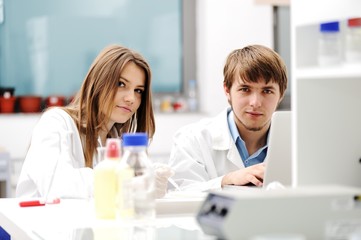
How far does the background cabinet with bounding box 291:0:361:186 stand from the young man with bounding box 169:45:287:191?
1.15 m

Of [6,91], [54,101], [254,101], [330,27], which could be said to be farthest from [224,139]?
[6,91]

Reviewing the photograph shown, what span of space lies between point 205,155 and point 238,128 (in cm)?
20

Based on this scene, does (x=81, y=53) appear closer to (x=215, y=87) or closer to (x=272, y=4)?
(x=215, y=87)

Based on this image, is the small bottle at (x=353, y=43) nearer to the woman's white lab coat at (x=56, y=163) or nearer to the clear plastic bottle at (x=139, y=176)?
the clear plastic bottle at (x=139, y=176)

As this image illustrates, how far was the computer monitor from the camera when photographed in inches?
59.6

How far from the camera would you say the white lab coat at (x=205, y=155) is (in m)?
2.83

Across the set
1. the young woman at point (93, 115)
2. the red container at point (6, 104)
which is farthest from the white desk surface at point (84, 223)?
the red container at point (6, 104)

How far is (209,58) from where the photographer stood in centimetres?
538

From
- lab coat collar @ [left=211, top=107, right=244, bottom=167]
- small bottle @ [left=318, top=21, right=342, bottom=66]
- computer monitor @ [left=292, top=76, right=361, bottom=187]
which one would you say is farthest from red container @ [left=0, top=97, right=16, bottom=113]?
small bottle @ [left=318, top=21, right=342, bottom=66]

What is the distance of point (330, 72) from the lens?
138 cm

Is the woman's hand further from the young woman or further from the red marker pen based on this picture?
the young woman

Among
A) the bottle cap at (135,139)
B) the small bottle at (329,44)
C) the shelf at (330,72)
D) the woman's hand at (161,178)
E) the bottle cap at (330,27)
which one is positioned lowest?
the woman's hand at (161,178)

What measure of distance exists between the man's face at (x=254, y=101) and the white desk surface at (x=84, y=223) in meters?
0.74

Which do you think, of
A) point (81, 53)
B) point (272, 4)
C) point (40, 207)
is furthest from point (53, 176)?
point (272, 4)
